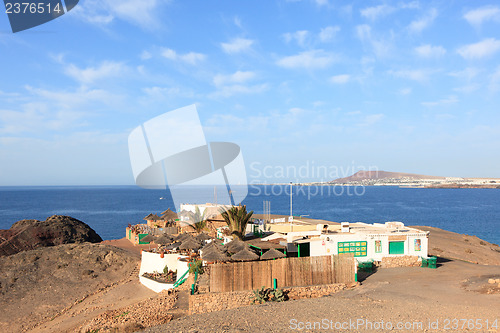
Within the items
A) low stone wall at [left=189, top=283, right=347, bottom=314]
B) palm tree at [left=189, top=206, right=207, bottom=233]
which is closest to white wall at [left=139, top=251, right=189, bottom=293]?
low stone wall at [left=189, top=283, right=347, bottom=314]

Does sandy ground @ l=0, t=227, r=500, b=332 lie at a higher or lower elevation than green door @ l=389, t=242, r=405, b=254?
lower

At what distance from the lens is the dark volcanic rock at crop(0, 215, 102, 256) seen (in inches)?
1430

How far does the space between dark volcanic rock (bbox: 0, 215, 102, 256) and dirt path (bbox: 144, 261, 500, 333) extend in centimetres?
2913

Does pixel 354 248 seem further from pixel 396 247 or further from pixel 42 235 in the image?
pixel 42 235

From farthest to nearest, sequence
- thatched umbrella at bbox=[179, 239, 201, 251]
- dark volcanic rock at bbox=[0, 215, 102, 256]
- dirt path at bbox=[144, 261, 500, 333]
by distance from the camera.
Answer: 1. dark volcanic rock at bbox=[0, 215, 102, 256]
2. thatched umbrella at bbox=[179, 239, 201, 251]
3. dirt path at bbox=[144, 261, 500, 333]

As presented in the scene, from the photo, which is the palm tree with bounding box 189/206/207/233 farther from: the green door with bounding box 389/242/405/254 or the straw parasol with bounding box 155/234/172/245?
the green door with bounding box 389/242/405/254

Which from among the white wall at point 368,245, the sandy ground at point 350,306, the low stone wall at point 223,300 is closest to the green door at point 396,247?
the white wall at point 368,245

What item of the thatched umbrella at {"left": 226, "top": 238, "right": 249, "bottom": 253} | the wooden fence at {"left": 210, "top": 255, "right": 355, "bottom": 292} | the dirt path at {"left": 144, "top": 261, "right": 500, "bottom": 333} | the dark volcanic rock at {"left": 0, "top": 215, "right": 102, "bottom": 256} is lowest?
the dark volcanic rock at {"left": 0, "top": 215, "right": 102, "bottom": 256}

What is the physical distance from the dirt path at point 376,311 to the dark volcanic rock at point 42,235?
29.1 metres

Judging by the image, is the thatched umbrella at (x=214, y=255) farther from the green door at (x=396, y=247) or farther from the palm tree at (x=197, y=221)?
the palm tree at (x=197, y=221)

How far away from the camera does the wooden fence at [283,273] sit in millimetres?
16422

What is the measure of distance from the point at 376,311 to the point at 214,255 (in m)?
7.95

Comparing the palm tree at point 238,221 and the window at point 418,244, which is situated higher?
the palm tree at point 238,221

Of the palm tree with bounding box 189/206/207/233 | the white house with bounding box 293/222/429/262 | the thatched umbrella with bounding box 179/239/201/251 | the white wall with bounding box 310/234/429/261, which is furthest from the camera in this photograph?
the palm tree with bounding box 189/206/207/233
